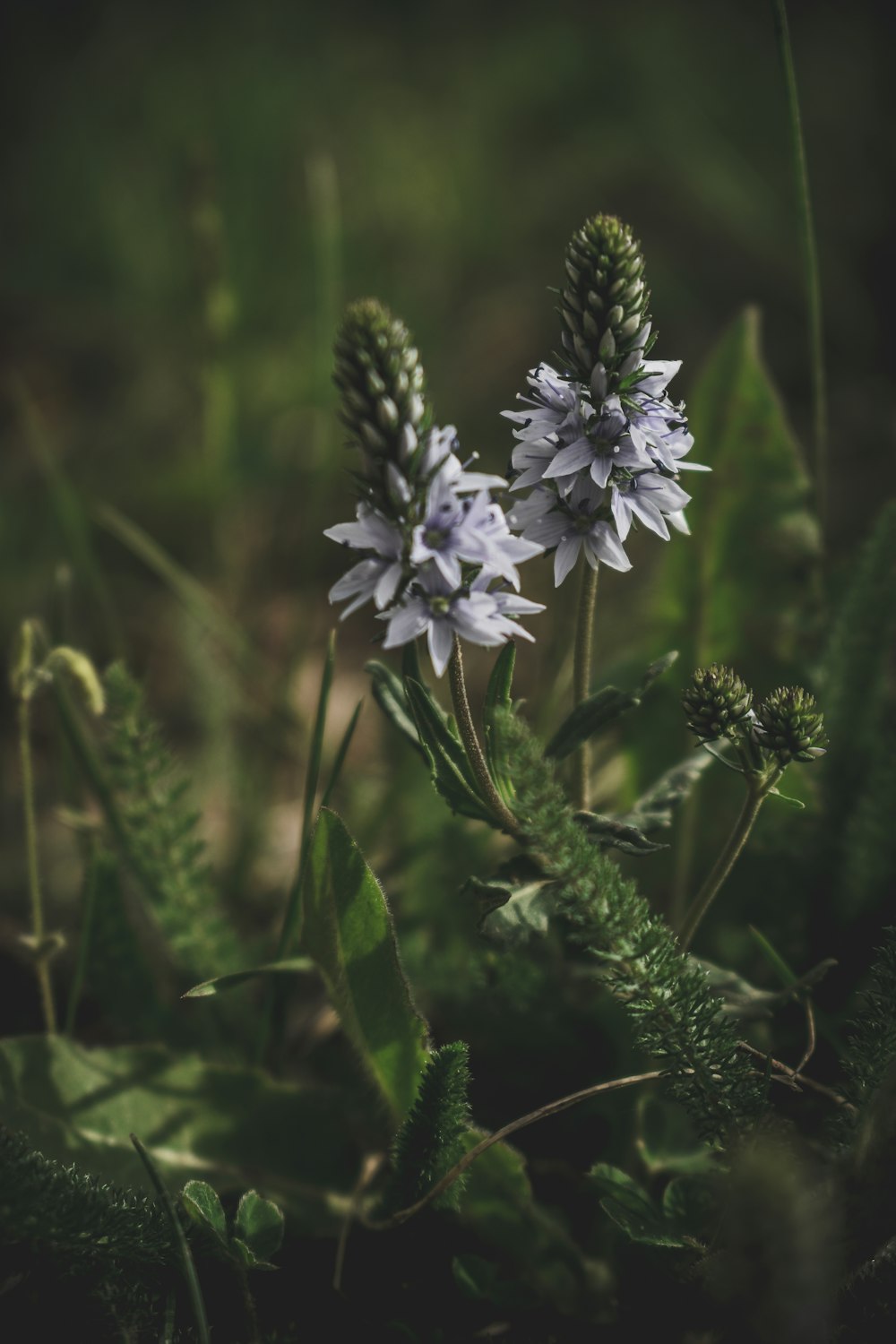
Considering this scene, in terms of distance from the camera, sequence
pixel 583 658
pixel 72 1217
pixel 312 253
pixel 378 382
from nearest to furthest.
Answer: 1. pixel 378 382
2. pixel 72 1217
3. pixel 583 658
4. pixel 312 253

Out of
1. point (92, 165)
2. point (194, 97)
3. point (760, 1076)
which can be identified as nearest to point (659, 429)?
point (760, 1076)

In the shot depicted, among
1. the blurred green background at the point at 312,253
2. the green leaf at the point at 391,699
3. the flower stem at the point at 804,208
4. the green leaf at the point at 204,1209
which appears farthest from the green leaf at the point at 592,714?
the blurred green background at the point at 312,253

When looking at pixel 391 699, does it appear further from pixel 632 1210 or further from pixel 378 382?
pixel 632 1210

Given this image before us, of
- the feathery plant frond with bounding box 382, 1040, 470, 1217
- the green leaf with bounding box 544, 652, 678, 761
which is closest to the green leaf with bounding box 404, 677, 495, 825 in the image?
the green leaf with bounding box 544, 652, 678, 761

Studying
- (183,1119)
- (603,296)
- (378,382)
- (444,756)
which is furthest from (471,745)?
(183,1119)

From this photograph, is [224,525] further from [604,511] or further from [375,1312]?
[375,1312]

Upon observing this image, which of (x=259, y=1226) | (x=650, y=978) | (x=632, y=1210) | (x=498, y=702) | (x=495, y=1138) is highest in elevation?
(x=498, y=702)
